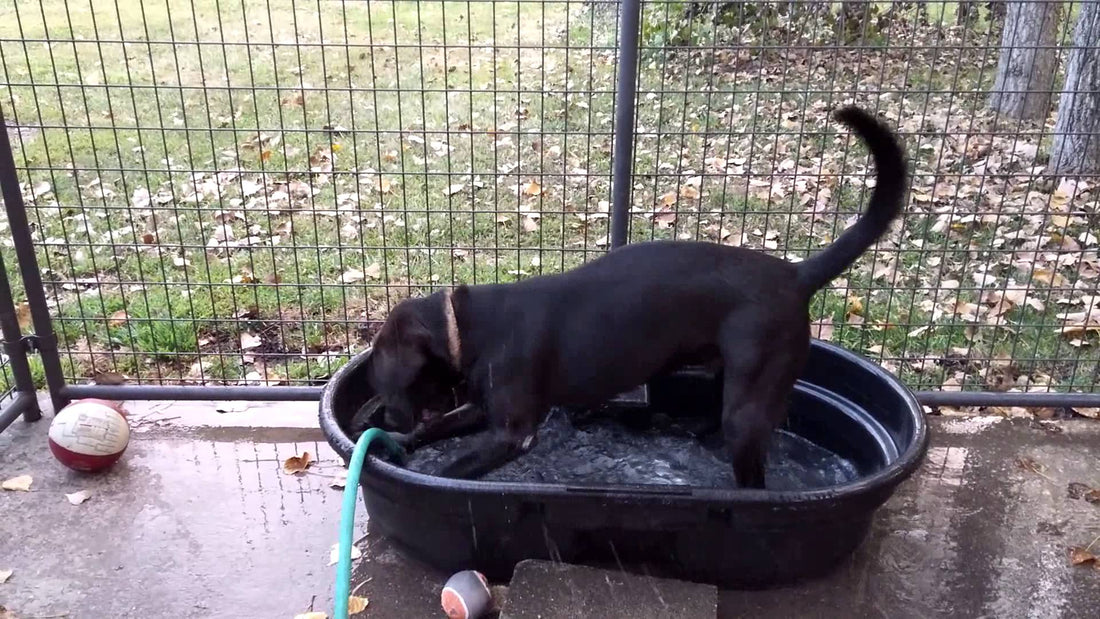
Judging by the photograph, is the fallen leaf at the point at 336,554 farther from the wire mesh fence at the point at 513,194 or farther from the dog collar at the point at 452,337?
the wire mesh fence at the point at 513,194

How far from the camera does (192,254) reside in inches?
186

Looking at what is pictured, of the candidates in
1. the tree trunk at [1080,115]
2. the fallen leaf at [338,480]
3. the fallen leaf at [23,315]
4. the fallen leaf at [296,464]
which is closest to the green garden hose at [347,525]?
the fallen leaf at [338,480]

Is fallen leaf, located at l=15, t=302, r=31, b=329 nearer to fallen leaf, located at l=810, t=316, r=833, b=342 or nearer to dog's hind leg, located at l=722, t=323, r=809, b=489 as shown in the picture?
dog's hind leg, located at l=722, t=323, r=809, b=489

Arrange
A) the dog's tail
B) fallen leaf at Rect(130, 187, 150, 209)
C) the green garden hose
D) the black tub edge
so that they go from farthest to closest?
fallen leaf at Rect(130, 187, 150, 209), the dog's tail, the black tub edge, the green garden hose

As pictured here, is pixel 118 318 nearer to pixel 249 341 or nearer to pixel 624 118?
pixel 249 341

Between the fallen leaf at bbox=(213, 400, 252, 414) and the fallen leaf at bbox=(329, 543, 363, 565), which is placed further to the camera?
the fallen leaf at bbox=(213, 400, 252, 414)

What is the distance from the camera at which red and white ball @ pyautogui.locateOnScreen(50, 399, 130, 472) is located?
10.2ft

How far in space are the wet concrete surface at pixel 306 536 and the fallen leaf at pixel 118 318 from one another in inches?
19.1

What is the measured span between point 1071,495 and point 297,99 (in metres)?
5.48

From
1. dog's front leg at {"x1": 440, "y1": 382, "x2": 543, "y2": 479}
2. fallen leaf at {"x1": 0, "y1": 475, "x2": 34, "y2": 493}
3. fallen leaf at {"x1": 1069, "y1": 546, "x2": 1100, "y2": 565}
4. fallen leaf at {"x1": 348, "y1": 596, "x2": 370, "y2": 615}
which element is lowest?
fallen leaf at {"x1": 348, "y1": 596, "x2": 370, "y2": 615}

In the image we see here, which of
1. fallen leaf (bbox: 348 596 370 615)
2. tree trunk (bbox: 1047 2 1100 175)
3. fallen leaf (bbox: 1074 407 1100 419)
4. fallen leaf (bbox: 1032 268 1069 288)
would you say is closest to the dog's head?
fallen leaf (bbox: 348 596 370 615)

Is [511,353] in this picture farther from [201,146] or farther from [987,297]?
[201,146]

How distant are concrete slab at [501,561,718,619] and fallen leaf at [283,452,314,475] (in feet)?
3.54

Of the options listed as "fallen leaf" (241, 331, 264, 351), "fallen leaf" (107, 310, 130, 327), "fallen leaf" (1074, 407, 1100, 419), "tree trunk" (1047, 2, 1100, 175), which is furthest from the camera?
A: "tree trunk" (1047, 2, 1100, 175)
